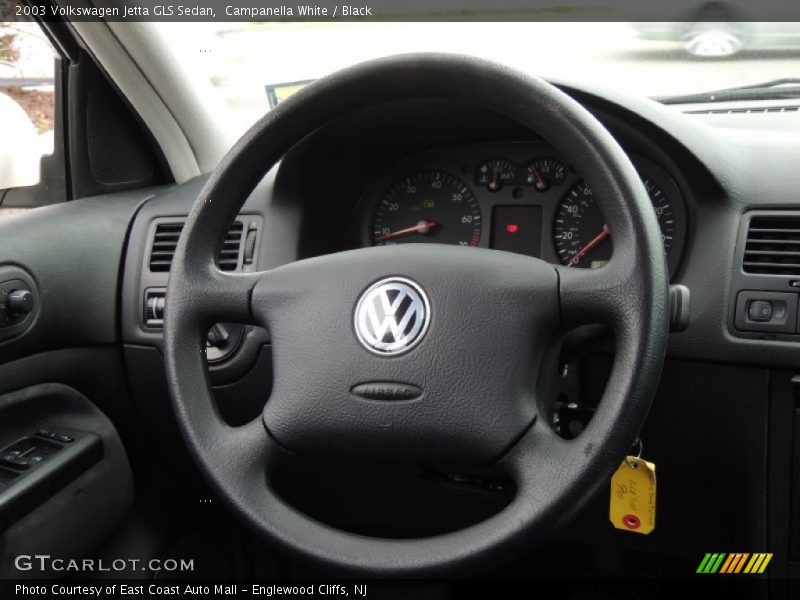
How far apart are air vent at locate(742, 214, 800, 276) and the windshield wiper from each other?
412 mm

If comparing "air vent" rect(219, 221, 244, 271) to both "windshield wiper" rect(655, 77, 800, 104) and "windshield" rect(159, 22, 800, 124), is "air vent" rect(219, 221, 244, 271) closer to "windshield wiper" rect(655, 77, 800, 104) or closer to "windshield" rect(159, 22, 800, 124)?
"windshield" rect(159, 22, 800, 124)

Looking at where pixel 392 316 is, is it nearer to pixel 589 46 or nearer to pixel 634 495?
pixel 634 495

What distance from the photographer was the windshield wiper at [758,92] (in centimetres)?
158

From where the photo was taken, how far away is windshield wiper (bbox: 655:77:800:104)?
62.2 inches

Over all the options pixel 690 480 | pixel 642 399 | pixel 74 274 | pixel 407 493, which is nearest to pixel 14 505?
pixel 74 274

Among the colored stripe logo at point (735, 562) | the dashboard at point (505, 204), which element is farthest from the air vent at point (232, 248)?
the colored stripe logo at point (735, 562)

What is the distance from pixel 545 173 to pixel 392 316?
59cm

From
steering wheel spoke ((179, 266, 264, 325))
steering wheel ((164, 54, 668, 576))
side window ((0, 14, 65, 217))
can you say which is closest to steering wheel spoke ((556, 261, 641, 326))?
steering wheel ((164, 54, 668, 576))

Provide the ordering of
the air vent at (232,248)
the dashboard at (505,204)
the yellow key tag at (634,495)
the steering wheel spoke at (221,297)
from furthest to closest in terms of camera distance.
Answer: the air vent at (232,248) → the dashboard at (505,204) → the yellow key tag at (634,495) → the steering wheel spoke at (221,297)

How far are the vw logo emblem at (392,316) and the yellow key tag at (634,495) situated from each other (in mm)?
416

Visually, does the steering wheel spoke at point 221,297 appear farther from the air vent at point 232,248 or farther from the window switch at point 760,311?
the window switch at point 760,311

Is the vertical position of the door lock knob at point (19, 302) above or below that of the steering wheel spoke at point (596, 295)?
below

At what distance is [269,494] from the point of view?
1.04 m

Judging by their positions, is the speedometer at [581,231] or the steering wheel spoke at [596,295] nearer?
the steering wheel spoke at [596,295]
